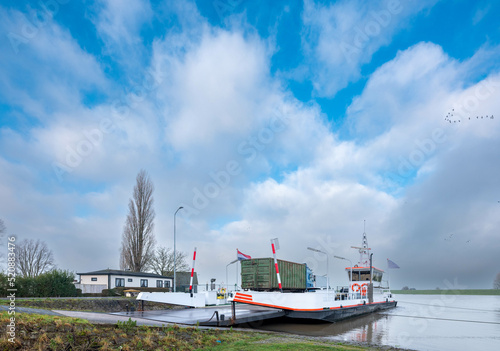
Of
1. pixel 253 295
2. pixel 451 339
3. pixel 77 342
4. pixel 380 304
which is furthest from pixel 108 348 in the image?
pixel 380 304

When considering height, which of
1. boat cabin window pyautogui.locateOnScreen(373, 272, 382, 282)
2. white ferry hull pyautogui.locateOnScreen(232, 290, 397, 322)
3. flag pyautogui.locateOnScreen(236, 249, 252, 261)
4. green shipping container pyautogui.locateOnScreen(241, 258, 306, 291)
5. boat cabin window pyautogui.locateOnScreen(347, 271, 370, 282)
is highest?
flag pyautogui.locateOnScreen(236, 249, 252, 261)

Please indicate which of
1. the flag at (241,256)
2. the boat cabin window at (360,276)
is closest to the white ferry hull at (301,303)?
the flag at (241,256)

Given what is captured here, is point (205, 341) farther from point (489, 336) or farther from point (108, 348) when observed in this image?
point (489, 336)

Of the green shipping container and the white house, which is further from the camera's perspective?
the white house

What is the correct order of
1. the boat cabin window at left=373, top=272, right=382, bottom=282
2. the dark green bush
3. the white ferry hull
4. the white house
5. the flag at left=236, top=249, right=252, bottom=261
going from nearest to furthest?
the white ferry hull < the flag at left=236, top=249, right=252, bottom=261 < the dark green bush < the white house < the boat cabin window at left=373, top=272, right=382, bottom=282

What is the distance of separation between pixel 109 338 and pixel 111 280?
109 feet

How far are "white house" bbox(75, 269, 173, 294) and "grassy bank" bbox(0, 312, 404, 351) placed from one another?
30330mm

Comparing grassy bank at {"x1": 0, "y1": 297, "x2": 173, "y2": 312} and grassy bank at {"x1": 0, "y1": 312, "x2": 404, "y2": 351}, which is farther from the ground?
grassy bank at {"x1": 0, "y1": 312, "x2": 404, "y2": 351}

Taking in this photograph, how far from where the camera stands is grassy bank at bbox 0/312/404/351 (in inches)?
316

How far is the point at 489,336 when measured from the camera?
816 inches

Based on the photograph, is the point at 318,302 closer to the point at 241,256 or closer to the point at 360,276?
the point at 241,256

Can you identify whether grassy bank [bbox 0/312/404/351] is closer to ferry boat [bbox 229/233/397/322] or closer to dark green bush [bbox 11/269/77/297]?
ferry boat [bbox 229/233/397/322]

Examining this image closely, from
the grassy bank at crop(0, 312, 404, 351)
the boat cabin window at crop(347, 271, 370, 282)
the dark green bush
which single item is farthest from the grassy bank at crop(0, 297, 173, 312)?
the boat cabin window at crop(347, 271, 370, 282)

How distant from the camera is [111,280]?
3903 centimetres
